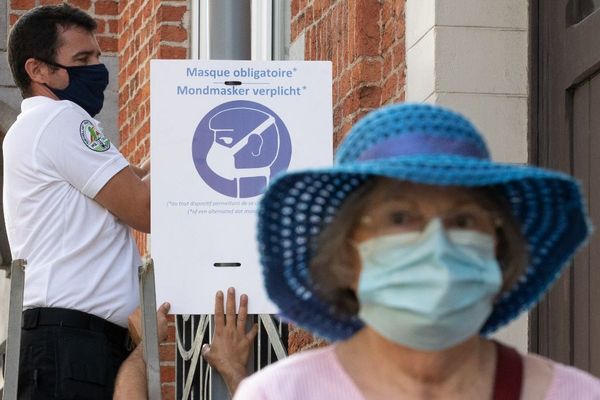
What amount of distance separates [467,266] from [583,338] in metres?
3.09

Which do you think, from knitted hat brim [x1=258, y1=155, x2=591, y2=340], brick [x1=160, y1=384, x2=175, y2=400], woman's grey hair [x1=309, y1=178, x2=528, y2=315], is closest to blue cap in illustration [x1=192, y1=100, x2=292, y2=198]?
knitted hat brim [x1=258, y1=155, x2=591, y2=340]

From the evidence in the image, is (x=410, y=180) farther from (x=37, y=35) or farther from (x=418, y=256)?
(x=37, y=35)

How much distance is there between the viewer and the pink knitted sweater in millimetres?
2699

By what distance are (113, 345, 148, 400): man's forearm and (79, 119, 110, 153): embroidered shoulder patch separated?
672 mm

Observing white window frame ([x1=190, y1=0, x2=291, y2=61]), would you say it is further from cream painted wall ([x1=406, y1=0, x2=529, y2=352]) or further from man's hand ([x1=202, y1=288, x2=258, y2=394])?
man's hand ([x1=202, y1=288, x2=258, y2=394])

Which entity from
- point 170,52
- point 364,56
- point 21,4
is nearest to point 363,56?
point 364,56

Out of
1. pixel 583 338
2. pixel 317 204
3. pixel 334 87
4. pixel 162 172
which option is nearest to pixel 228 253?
pixel 162 172

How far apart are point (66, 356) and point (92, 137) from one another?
729 millimetres

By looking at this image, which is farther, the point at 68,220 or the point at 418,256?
the point at 68,220

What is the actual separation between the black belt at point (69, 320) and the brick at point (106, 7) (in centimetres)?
597

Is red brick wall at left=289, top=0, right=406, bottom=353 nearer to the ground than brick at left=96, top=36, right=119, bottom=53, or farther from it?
nearer to the ground

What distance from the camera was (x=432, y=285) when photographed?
8.46ft

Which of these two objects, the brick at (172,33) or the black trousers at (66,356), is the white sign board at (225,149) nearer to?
the black trousers at (66,356)

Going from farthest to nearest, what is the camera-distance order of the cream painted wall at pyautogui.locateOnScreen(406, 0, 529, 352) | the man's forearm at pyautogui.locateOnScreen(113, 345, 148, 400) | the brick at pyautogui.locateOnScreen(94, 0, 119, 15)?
the brick at pyautogui.locateOnScreen(94, 0, 119, 15)
the cream painted wall at pyautogui.locateOnScreen(406, 0, 529, 352)
the man's forearm at pyautogui.locateOnScreen(113, 345, 148, 400)
